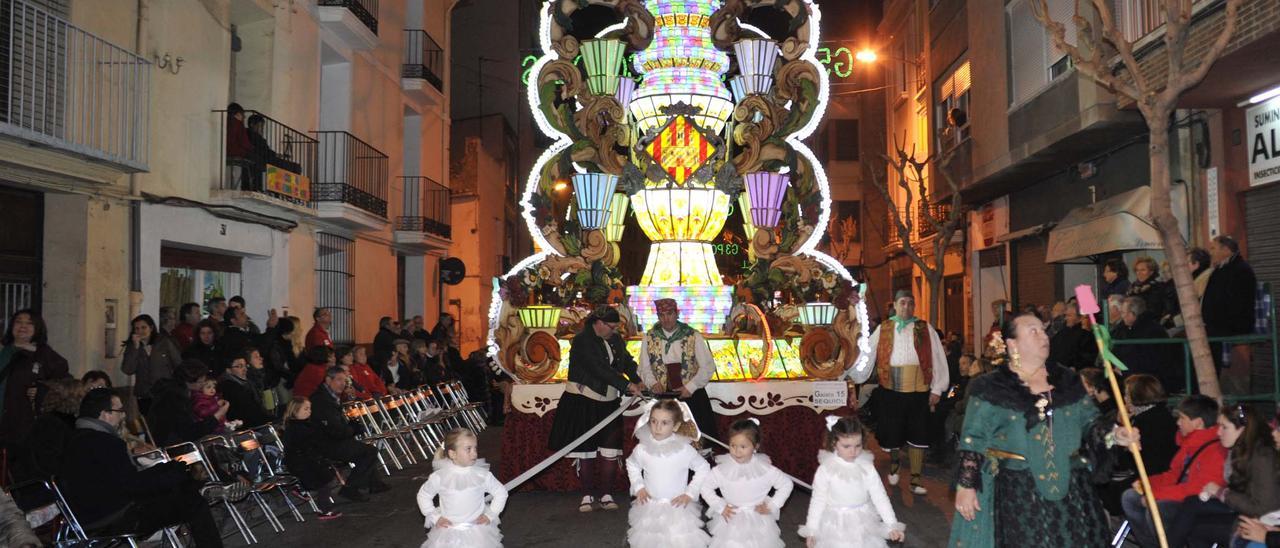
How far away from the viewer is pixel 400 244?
76.1 feet

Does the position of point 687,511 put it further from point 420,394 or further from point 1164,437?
point 420,394

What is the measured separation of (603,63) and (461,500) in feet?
20.2

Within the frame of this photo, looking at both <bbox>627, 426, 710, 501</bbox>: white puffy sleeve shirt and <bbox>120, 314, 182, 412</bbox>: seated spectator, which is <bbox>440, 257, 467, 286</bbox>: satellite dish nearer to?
<bbox>120, 314, 182, 412</bbox>: seated spectator

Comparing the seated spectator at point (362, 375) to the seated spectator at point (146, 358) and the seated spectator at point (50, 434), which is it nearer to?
the seated spectator at point (146, 358)

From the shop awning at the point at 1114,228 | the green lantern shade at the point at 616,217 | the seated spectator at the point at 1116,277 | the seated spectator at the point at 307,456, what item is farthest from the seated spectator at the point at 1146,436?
the seated spectator at the point at 307,456

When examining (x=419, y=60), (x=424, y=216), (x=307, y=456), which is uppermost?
(x=419, y=60)

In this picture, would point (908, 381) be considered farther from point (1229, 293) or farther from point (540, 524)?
point (540, 524)

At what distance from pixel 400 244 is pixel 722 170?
14.1 metres

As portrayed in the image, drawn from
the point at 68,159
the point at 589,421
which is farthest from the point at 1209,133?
the point at 68,159

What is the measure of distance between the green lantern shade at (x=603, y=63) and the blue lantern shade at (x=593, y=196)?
3.32 ft

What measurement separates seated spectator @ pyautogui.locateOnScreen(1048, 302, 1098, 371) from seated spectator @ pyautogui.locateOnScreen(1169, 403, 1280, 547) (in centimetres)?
379

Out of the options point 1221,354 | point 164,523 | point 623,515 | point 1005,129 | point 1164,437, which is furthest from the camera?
point 1005,129

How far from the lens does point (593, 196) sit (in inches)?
423

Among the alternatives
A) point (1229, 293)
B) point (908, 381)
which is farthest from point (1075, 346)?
point (908, 381)
